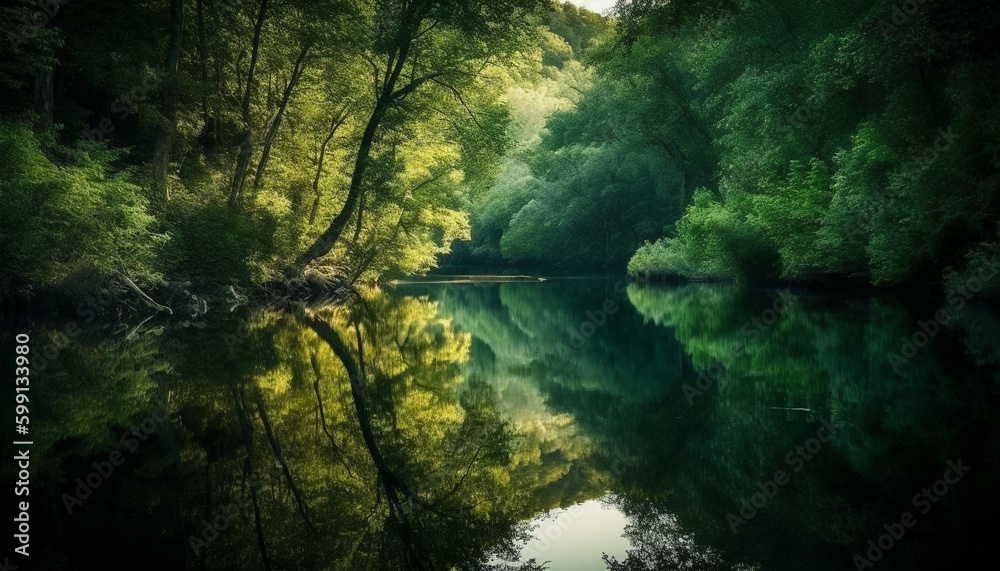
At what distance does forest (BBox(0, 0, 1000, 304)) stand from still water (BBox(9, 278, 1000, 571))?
19.6 feet

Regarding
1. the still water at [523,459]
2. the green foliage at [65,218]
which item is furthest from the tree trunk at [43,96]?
the still water at [523,459]

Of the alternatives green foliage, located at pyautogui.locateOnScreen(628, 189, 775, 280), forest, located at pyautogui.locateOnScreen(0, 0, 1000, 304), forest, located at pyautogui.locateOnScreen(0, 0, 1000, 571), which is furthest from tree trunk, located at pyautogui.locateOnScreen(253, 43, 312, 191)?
green foliage, located at pyautogui.locateOnScreen(628, 189, 775, 280)

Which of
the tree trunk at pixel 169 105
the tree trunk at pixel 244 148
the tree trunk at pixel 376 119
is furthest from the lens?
the tree trunk at pixel 244 148

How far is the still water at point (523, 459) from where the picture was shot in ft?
10.1

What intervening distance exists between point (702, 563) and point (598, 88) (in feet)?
147

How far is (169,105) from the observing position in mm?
17328

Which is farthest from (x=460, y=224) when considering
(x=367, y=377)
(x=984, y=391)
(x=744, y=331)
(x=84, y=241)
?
(x=984, y=391)

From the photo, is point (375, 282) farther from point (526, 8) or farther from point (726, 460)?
point (726, 460)

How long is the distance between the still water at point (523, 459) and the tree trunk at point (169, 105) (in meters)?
9.48

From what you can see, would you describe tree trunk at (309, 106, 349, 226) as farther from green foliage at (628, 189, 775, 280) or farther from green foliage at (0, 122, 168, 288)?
green foliage at (628, 189, 775, 280)

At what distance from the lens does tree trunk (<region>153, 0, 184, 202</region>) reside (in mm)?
17062

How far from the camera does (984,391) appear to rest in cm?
568

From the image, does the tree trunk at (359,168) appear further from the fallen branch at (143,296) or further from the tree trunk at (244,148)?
the fallen branch at (143,296)

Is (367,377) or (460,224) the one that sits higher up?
(460,224)
